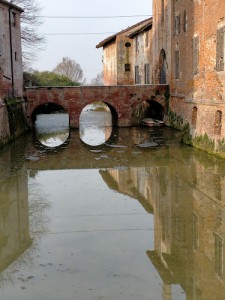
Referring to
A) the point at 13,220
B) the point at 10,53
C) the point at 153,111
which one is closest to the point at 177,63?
the point at 153,111

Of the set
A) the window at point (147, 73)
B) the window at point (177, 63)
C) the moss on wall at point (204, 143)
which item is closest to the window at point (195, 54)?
the moss on wall at point (204, 143)

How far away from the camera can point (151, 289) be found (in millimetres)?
6676

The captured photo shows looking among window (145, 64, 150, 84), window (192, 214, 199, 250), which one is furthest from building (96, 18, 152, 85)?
window (192, 214, 199, 250)

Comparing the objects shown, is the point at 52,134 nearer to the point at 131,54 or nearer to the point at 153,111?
the point at 153,111

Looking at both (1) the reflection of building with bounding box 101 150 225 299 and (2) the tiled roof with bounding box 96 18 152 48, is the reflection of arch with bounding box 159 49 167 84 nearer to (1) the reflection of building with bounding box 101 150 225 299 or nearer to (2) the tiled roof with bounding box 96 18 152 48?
(2) the tiled roof with bounding box 96 18 152 48

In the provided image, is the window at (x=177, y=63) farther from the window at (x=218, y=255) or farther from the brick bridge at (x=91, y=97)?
the window at (x=218, y=255)

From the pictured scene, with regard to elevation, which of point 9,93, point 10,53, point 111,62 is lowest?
point 9,93

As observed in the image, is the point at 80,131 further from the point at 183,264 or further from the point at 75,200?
the point at 183,264

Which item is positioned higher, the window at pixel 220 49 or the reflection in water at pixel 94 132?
the window at pixel 220 49

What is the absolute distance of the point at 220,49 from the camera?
17.1 metres

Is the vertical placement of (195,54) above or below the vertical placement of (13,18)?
below

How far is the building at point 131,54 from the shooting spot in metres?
33.2

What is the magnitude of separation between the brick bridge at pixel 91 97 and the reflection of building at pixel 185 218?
1208 cm

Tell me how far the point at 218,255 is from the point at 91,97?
68.2 ft
